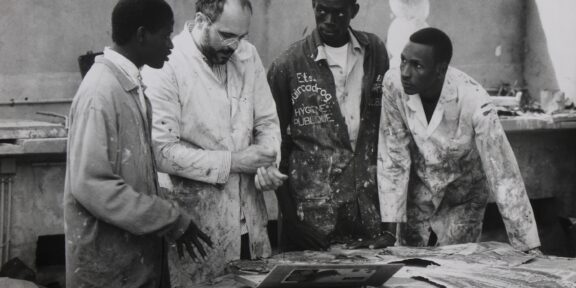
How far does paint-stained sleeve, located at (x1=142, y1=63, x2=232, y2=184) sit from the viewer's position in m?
3.38

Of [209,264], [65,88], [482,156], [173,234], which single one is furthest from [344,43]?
[65,88]

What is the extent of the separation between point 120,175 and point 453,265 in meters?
1.27

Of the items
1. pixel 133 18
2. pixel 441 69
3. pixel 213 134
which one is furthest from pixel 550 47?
pixel 133 18

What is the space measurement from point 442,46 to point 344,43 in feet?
1.67

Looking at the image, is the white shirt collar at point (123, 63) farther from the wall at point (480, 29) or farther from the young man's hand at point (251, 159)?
the wall at point (480, 29)

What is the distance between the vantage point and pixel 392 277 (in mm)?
2963

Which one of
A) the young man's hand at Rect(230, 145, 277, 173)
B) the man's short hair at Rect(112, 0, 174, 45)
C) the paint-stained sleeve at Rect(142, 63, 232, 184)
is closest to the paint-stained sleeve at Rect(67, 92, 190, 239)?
the man's short hair at Rect(112, 0, 174, 45)

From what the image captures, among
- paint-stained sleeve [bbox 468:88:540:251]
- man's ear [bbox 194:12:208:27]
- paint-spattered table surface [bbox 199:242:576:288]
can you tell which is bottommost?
paint-spattered table surface [bbox 199:242:576:288]

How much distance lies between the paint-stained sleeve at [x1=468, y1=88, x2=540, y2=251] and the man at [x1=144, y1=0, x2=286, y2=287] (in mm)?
989

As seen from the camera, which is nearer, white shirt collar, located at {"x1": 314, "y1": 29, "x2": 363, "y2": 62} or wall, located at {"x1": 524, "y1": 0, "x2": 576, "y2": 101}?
white shirt collar, located at {"x1": 314, "y1": 29, "x2": 363, "y2": 62}

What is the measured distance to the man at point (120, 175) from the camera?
2.73 meters

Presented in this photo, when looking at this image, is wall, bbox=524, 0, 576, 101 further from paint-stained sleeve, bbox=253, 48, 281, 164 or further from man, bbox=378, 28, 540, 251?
paint-stained sleeve, bbox=253, 48, 281, 164

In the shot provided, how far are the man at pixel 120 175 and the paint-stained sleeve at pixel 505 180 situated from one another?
150cm

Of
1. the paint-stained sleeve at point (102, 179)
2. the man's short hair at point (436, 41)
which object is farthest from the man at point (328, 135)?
the paint-stained sleeve at point (102, 179)
